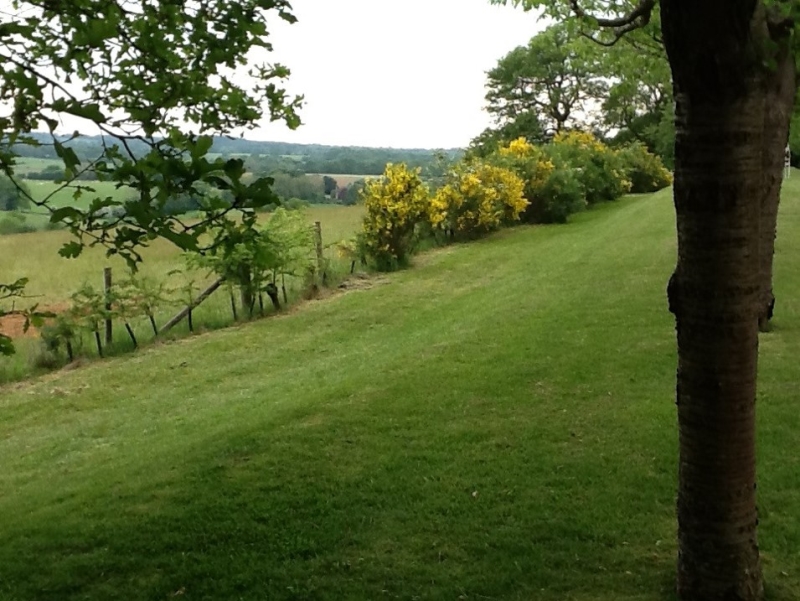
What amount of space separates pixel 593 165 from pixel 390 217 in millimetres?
14409

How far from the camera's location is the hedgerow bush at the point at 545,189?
2403 cm

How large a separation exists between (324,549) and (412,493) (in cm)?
79

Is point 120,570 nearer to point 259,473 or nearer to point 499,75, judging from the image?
point 259,473

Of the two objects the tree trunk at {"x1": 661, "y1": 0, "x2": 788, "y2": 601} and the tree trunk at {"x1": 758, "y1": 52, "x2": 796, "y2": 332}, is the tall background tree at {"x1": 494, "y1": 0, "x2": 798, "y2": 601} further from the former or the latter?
the tree trunk at {"x1": 758, "y1": 52, "x2": 796, "y2": 332}

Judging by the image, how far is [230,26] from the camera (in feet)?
14.1

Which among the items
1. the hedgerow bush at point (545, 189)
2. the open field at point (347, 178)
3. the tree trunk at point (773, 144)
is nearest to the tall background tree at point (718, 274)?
the tree trunk at point (773, 144)

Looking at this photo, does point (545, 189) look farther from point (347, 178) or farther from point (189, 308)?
point (189, 308)

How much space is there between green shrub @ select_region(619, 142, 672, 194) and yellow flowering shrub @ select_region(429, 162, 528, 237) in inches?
521

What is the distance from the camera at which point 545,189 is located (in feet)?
78.9

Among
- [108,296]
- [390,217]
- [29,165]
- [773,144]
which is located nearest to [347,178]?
[390,217]

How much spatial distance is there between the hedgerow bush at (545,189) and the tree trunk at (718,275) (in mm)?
21013

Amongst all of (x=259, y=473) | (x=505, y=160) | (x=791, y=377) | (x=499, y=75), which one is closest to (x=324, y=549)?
(x=259, y=473)

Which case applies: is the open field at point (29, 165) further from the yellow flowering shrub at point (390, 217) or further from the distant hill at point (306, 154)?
the yellow flowering shrub at point (390, 217)

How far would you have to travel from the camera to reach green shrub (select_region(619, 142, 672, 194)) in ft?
112
